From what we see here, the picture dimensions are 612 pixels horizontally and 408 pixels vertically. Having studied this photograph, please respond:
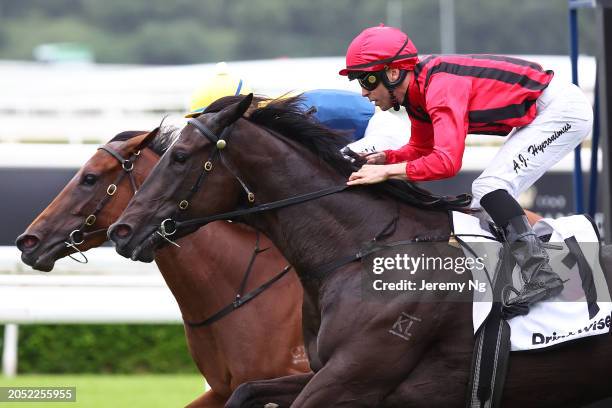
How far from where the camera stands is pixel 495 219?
384cm

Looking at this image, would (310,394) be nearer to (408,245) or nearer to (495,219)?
(408,245)

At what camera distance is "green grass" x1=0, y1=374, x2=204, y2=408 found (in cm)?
656

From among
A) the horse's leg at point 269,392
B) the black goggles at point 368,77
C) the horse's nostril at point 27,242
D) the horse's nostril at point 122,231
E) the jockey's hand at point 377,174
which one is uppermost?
the black goggles at point 368,77

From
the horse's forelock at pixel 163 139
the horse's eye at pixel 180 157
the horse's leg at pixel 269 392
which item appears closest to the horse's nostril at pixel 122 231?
the horse's eye at pixel 180 157

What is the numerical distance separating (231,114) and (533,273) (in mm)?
1131

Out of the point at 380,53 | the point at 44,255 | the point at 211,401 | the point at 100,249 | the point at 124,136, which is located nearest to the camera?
the point at 380,53

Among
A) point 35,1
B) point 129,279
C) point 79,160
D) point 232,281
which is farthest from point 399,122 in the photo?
point 35,1

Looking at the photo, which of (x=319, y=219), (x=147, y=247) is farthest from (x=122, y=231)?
(x=319, y=219)

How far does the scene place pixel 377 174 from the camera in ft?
12.8

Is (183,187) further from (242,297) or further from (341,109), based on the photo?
(341,109)

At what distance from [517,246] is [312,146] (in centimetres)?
79

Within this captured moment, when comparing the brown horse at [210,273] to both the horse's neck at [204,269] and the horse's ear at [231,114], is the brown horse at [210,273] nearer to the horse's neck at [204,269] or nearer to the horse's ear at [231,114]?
the horse's neck at [204,269]

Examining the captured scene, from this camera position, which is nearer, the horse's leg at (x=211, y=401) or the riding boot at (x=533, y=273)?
the riding boot at (x=533, y=273)

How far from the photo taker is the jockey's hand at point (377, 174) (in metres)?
3.86
